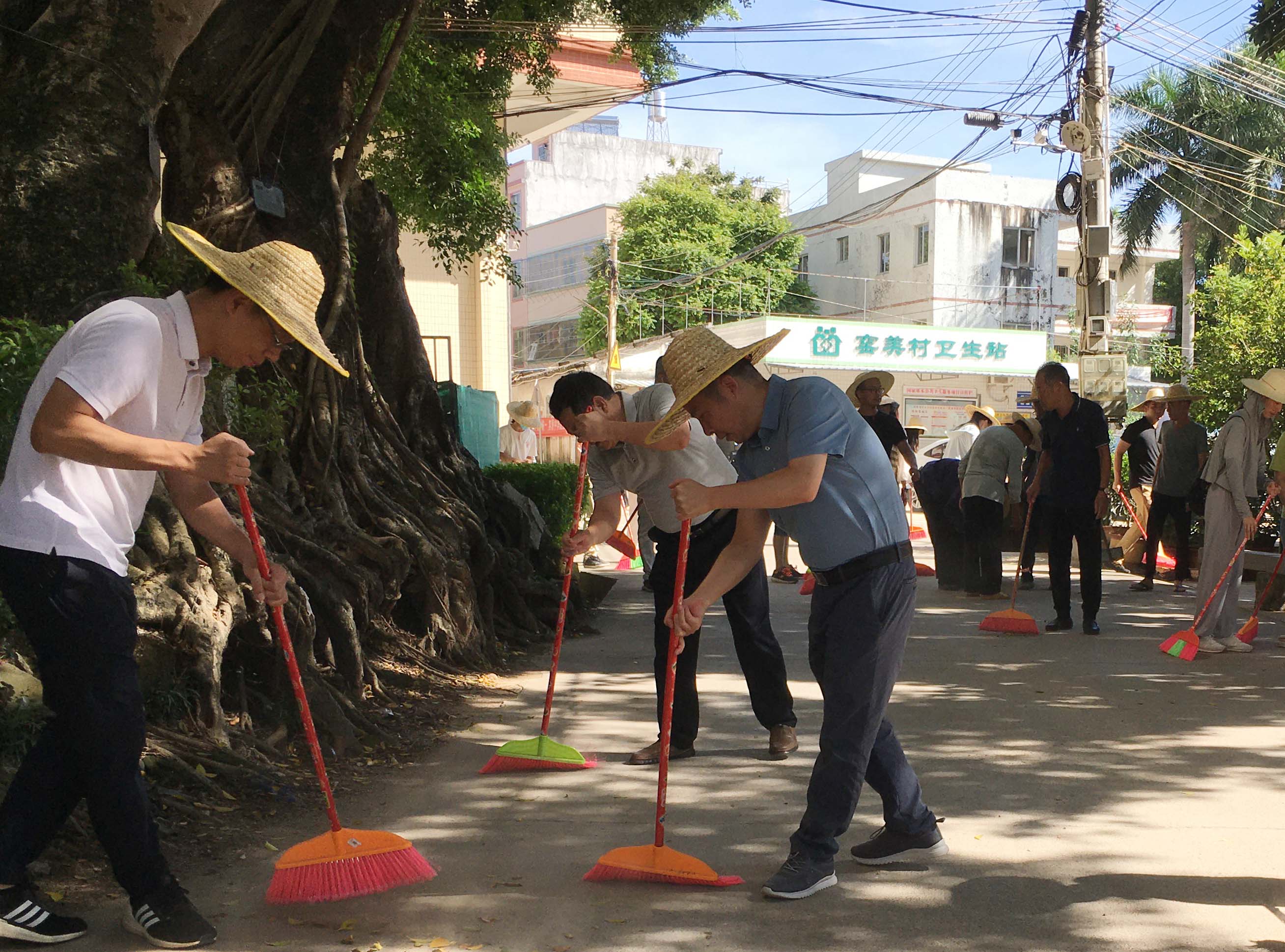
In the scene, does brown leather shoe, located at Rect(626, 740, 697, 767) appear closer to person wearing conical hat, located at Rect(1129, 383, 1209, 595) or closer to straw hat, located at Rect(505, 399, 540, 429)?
person wearing conical hat, located at Rect(1129, 383, 1209, 595)

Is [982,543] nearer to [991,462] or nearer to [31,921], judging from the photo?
[991,462]

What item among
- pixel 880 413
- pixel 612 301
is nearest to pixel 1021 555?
pixel 880 413

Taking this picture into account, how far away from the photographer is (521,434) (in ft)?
58.8

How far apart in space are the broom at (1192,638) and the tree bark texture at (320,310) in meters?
4.49

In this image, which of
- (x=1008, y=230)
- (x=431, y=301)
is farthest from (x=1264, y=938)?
(x=1008, y=230)

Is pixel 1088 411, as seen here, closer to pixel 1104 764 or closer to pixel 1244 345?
pixel 1104 764

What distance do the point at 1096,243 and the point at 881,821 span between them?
1367 cm

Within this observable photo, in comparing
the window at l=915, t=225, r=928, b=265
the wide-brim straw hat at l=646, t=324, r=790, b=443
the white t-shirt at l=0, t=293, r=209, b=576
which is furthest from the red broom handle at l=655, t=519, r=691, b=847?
the window at l=915, t=225, r=928, b=265

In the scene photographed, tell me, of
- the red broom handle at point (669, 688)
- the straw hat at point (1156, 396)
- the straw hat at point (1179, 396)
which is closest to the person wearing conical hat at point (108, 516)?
the red broom handle at point (669, 688)

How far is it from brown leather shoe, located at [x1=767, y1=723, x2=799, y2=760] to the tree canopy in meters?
36.7

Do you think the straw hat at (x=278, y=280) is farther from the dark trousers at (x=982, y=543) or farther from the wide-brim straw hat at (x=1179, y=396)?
the wide-brim straw hat at (x=1179, y=396)

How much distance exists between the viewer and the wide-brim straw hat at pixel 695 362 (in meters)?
4.04

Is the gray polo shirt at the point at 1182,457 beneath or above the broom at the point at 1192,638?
above

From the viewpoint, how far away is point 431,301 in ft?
70.3
